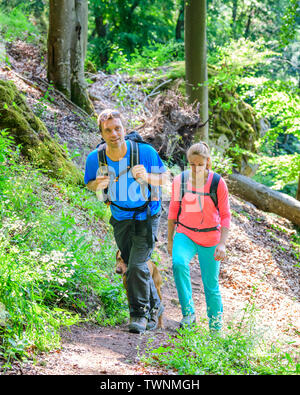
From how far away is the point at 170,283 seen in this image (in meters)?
8.00

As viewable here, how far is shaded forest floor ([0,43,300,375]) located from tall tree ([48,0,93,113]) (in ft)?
1.73

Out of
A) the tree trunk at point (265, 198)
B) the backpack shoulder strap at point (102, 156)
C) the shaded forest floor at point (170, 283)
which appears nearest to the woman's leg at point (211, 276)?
the shaded forest floor at point (170, 283)

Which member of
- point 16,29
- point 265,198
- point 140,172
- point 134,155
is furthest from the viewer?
point 16,29

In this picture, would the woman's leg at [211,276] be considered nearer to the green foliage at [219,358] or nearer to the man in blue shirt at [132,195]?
the man in blue shirt at [132,195]

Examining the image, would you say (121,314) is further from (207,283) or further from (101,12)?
(101,12)

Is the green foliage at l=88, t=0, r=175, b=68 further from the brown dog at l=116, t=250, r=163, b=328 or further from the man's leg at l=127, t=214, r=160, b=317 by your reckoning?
the man's leg at l=127, t=214, r=160, b=317

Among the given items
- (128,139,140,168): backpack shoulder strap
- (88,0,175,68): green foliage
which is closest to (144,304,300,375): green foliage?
(128,139,140,168): backpack shoulder strap

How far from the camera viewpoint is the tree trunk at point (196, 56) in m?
11.6

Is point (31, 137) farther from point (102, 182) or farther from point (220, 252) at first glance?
point (220, 252)

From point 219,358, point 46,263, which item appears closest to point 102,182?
point 46,263

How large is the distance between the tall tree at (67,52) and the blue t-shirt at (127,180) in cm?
698

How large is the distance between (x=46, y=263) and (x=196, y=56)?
8851mm

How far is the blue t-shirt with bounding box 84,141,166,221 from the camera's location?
470cm

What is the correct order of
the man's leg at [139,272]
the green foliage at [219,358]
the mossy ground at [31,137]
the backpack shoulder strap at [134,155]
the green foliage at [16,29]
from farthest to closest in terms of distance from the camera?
1. the green foliage at [16,29]
2. the mossy ground at [31,137]
3. the man's leg at [139,272]
4. the backpack shoulder strap at [134,155]
5. the green foliage at [219,358]
